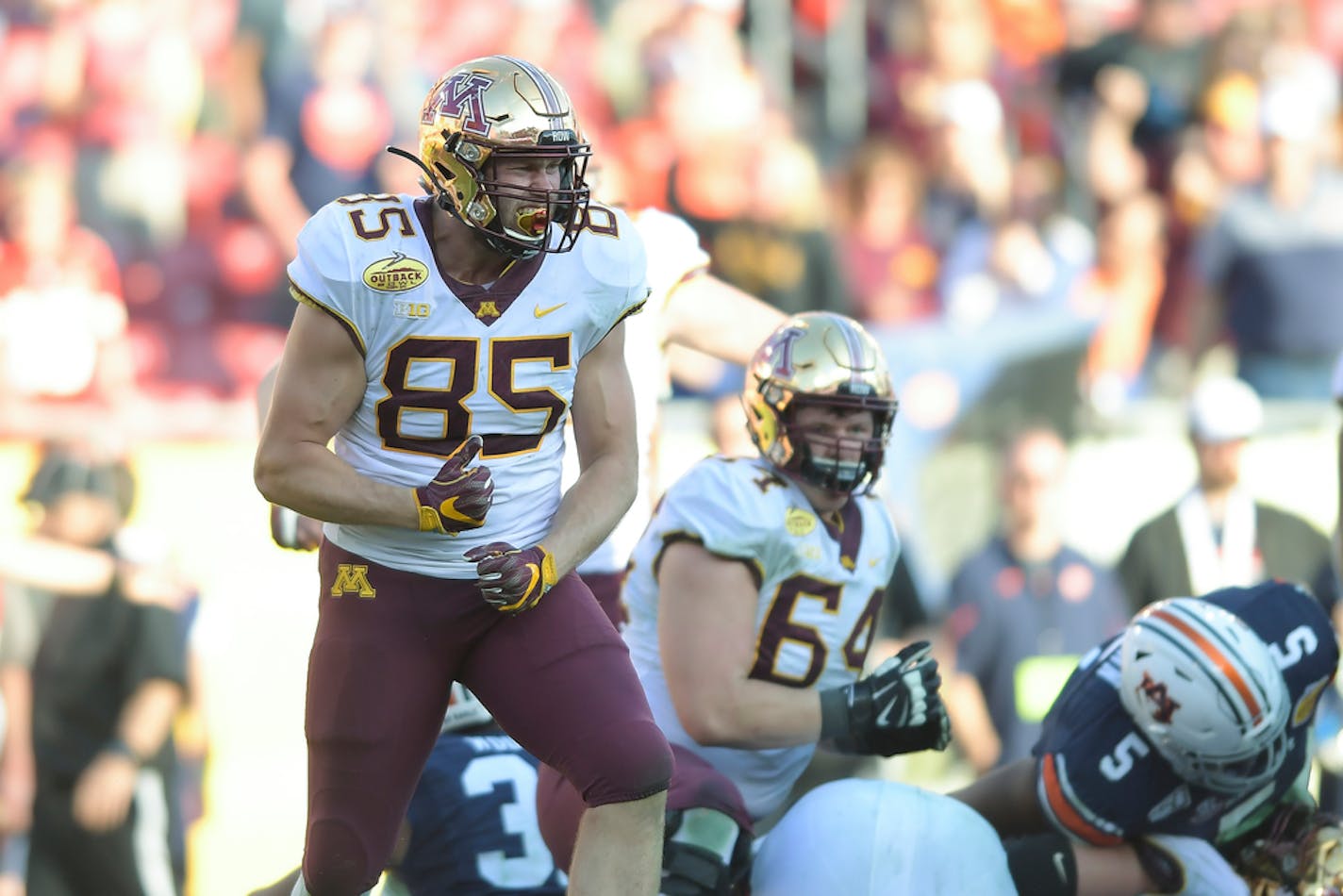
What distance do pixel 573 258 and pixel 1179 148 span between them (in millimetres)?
7253

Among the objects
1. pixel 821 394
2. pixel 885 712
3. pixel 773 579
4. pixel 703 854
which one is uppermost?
pixel 821 394

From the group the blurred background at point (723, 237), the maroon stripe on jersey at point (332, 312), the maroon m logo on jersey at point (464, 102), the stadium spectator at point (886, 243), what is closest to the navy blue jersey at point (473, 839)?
the maroon stripe on jersey at point (332, 312)

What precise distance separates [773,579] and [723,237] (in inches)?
181

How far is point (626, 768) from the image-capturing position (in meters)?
3.75

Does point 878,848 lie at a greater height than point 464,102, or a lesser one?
lesser

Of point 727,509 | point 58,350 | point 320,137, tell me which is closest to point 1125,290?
point 320,137

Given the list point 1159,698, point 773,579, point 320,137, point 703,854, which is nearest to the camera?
point 703,854

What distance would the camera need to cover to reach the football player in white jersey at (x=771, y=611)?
4.37 meters

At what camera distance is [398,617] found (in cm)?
391

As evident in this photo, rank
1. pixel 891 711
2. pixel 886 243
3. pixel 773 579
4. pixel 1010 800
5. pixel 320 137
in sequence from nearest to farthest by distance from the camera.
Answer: pixel 891 711 → pixel 773 579 → pixel 1010 800 → pixel 320 137 → pixel 886 243

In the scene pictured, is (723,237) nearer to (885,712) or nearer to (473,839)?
(473,839)

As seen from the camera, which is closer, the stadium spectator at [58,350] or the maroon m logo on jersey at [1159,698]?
the maroon m logo on jersey at [1159,698]

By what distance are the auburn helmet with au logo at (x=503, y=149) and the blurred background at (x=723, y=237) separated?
3.43 meters

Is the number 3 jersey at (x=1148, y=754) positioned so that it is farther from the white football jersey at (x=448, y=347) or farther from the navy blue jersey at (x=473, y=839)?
the white football jersey at (x=448, y=347)
